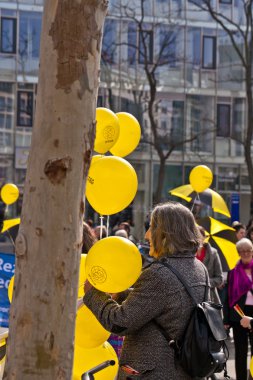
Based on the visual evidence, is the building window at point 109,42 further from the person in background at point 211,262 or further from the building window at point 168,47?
the person in background at point 211,262

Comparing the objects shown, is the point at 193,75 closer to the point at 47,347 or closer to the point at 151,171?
the point at 151,171

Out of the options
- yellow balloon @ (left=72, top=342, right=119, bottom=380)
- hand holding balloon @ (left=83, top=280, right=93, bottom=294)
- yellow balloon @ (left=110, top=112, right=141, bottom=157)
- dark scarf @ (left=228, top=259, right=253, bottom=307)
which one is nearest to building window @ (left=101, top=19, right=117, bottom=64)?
dark scarf @ (left=228, top=259, right=253, bottom=307)

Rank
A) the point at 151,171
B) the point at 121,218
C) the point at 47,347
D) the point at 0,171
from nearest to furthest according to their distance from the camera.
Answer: the point at 47,347 < the point at 121,218 < the point at 0,171 < the point at 151,171

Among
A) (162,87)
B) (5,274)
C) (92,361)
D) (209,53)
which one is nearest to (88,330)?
(92,361)

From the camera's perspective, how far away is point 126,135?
17.8 ft

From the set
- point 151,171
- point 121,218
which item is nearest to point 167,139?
point 151,171

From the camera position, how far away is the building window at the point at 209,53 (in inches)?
1446

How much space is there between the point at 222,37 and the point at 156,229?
1332 inches

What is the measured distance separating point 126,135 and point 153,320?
75.0 inches

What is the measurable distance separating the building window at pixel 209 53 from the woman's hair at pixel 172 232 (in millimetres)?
33475

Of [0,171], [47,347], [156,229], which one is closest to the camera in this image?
[47,347]

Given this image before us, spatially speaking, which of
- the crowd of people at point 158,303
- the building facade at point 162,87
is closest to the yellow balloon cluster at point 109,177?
the crowd of people at point 158,303

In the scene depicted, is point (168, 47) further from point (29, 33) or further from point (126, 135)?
point (126, 135)

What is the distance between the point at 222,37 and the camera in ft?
121
